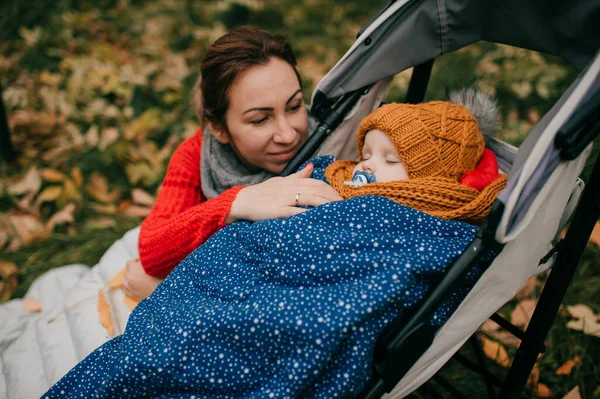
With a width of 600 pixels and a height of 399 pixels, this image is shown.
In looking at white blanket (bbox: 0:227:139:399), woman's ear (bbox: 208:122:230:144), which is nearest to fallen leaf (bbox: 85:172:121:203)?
white blanket (bbox: 0:227:139:399)

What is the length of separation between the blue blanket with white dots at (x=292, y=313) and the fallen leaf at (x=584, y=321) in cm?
107

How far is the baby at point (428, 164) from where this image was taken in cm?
142

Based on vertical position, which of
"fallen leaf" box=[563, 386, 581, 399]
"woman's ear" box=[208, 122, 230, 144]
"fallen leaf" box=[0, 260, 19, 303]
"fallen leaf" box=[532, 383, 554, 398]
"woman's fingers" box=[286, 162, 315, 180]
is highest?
"woman's ear" box=[208, 122, 230, 144]

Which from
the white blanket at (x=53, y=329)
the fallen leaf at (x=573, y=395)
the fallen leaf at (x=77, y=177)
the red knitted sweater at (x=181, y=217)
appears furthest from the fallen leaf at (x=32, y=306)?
the fallen leaf at (x=573, y=395)

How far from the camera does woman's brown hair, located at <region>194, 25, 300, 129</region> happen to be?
6.33ft

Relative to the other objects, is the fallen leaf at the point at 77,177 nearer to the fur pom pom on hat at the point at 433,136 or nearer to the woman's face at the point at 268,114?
the woman's face at the point at 268,114

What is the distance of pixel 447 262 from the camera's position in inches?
49.7

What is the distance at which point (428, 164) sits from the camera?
1.50 meters

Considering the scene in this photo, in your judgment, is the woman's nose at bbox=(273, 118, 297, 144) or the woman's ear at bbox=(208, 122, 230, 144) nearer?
the woman's nose at bbox=(273, 118, 297, 144)

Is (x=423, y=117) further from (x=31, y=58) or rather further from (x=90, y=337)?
(x=31, y=58)

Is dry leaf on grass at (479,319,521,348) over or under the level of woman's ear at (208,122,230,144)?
under

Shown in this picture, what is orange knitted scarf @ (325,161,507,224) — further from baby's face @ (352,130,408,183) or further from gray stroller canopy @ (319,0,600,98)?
gray stroller canopy @ (319,0,600,98)

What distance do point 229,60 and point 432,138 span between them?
0.91 m

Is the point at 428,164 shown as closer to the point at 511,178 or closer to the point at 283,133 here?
the point at 511,178
